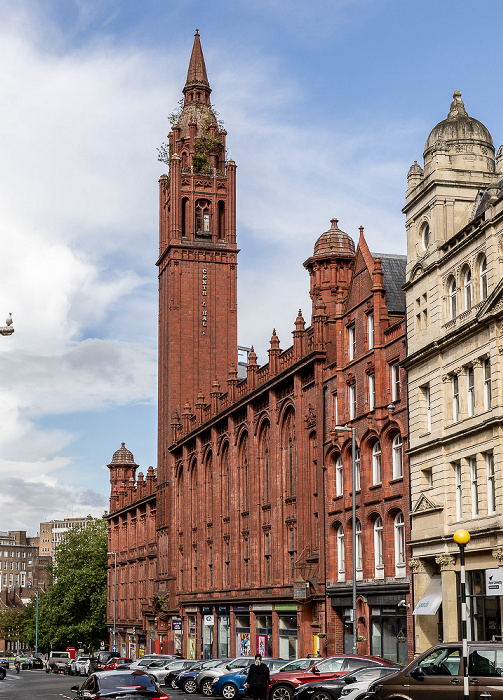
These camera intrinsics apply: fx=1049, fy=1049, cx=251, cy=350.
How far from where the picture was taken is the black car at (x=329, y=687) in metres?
28.0

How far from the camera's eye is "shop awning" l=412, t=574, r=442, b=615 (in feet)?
121

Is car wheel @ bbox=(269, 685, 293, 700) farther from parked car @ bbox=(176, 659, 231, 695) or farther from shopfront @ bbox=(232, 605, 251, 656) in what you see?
shopfront @ bbox=(232, 605, 251, 656)

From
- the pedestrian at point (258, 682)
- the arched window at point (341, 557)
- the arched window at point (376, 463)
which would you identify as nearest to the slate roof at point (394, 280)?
the arched window at point (376, 463)

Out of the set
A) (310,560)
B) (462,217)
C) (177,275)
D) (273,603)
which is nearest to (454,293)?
(462,217)

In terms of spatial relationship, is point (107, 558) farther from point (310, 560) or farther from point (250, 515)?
point (310, 560)

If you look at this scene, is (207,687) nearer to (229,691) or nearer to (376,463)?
(229,691)

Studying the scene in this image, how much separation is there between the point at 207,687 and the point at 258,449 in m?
20.3

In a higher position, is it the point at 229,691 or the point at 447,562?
the point at 447,562

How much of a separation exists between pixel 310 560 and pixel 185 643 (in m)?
27.6

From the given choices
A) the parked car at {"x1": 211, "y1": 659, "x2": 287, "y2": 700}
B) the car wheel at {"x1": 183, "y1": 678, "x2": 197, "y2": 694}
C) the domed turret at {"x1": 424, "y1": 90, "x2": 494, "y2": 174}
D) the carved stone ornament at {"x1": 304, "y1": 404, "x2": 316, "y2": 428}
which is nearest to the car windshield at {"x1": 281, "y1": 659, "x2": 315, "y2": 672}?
the parked car at {"x1": 211, "y1": 659, "x2": 287, "y2": 700}

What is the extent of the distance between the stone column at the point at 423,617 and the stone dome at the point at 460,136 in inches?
619

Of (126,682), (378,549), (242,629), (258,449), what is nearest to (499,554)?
(378,549)

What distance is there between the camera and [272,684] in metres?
31.3

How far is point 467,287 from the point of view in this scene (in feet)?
120
